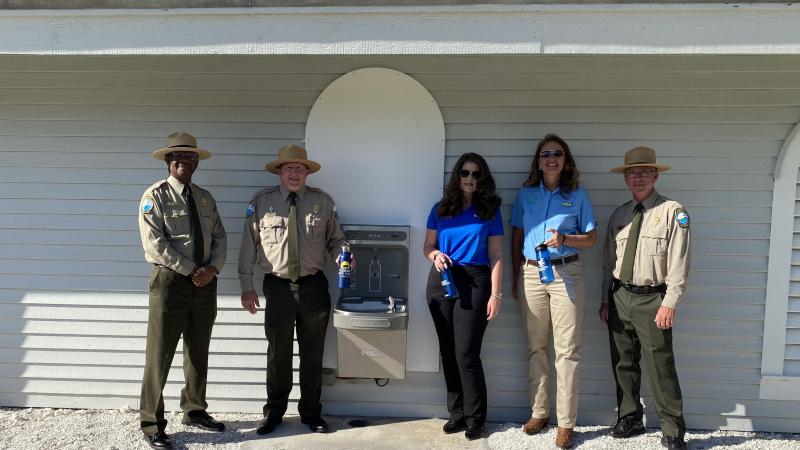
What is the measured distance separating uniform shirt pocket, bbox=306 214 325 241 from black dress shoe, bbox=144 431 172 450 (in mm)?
1516

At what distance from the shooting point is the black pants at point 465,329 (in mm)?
3621

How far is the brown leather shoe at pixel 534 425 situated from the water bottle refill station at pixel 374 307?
0.91m

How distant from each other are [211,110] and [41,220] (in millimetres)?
1525

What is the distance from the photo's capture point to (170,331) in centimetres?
351

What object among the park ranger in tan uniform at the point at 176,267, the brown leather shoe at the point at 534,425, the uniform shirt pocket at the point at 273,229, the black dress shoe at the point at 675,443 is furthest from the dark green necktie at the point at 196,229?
the black dress shoe at the point at 675,443

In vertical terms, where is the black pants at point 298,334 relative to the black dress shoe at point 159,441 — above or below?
above

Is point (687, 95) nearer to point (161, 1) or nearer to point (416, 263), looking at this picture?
point (416, 263)

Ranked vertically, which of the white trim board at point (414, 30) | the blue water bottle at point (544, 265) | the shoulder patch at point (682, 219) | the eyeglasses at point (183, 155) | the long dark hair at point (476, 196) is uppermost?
the white trim board at point (414, 30)

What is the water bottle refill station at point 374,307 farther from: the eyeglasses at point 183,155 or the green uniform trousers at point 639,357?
the green uniform trousers at point 639,357

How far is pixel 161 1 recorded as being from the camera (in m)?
3.30

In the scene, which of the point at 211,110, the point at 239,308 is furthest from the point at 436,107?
the point at 239,308

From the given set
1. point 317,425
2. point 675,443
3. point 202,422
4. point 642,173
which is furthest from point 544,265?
point 202,422

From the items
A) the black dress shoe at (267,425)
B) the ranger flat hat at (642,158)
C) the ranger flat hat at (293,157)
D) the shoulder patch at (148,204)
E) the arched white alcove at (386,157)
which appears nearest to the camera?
the shoulder patch at (148,204)

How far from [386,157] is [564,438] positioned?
217 centimetres
